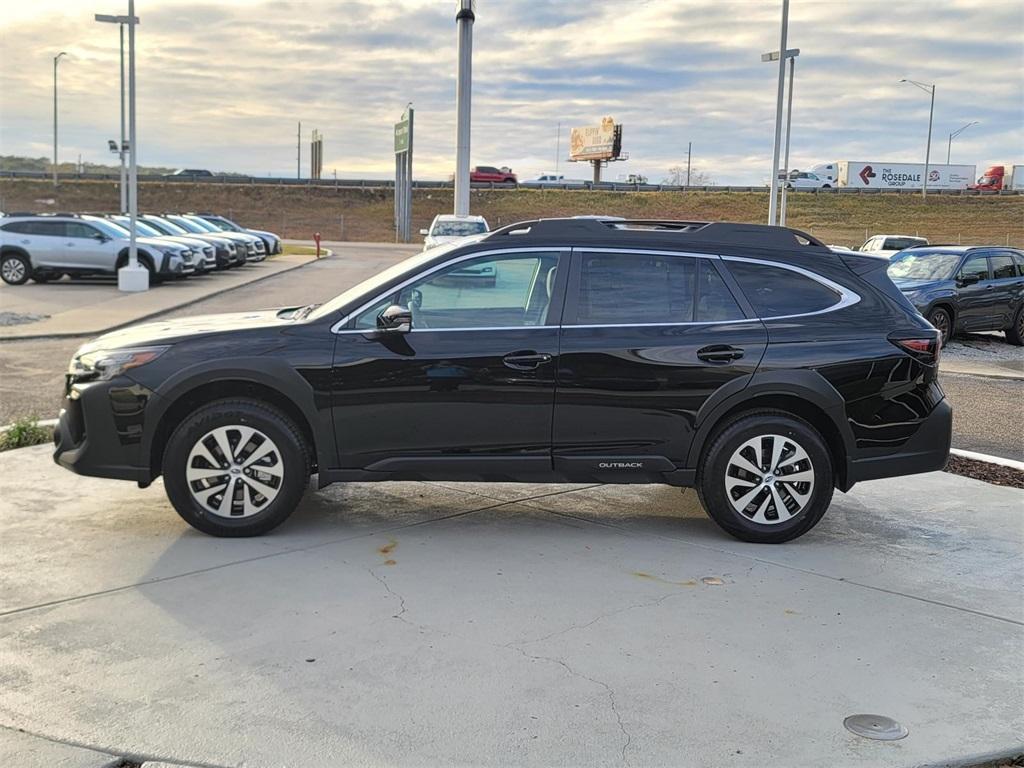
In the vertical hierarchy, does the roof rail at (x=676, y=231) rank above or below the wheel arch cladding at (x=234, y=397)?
above

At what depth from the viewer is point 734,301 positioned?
5750 mm

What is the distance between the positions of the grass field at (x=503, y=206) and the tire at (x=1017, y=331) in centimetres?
5129

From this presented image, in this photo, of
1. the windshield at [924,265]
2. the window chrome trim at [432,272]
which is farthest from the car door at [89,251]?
the window chrome trim at [432,272]

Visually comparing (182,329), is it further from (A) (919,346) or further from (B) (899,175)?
(B) (899,175)

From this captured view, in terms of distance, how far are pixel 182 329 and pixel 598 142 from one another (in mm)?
95950

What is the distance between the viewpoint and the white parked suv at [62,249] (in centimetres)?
2288

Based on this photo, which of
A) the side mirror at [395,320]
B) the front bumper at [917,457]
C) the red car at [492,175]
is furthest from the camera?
the red car at [492,175]

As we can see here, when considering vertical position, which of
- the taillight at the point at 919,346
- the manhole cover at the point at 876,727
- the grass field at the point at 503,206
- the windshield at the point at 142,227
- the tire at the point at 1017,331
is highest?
the grass field at the point at 503,206

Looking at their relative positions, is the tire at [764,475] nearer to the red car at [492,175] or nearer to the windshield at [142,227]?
the windshield at [142,227]

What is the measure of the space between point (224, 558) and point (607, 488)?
277cm

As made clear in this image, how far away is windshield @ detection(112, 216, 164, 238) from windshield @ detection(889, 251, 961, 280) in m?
17.4

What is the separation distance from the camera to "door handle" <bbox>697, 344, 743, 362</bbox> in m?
5.62

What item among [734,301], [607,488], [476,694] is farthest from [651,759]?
[607,488]

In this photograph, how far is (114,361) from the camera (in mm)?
5523
